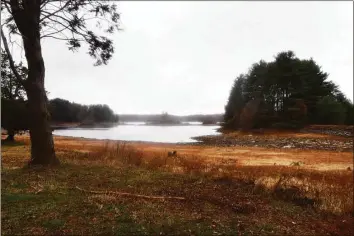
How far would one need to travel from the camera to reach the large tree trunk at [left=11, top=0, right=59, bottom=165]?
1085 centimetres

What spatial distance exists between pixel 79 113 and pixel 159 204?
95161 mm

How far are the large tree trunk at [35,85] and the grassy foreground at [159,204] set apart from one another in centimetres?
77

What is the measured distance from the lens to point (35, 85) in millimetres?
11078

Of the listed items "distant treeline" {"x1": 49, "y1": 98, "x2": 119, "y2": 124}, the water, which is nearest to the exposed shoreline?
the water

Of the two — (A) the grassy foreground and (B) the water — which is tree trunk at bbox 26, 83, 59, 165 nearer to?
(A) the grassy foreground

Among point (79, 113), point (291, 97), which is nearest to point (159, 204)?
point (291, 97)

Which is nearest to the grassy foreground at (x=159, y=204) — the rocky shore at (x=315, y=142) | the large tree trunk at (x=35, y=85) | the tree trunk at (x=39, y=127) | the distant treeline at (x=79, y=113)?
the tree trunk at (x=39, y=127)

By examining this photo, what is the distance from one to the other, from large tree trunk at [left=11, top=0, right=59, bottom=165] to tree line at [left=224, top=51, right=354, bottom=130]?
3957 cm

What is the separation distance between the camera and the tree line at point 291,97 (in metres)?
44.8

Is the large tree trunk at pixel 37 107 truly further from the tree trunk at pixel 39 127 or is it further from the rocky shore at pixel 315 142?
the rocky shore at pixel 315 142

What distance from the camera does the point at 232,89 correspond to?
225 ft

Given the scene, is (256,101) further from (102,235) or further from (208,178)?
(102,235)

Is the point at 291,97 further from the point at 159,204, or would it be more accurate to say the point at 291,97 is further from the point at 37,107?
the point at 159,204

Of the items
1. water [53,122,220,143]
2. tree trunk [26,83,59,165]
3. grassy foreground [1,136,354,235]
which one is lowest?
water [53,122,220,143]
